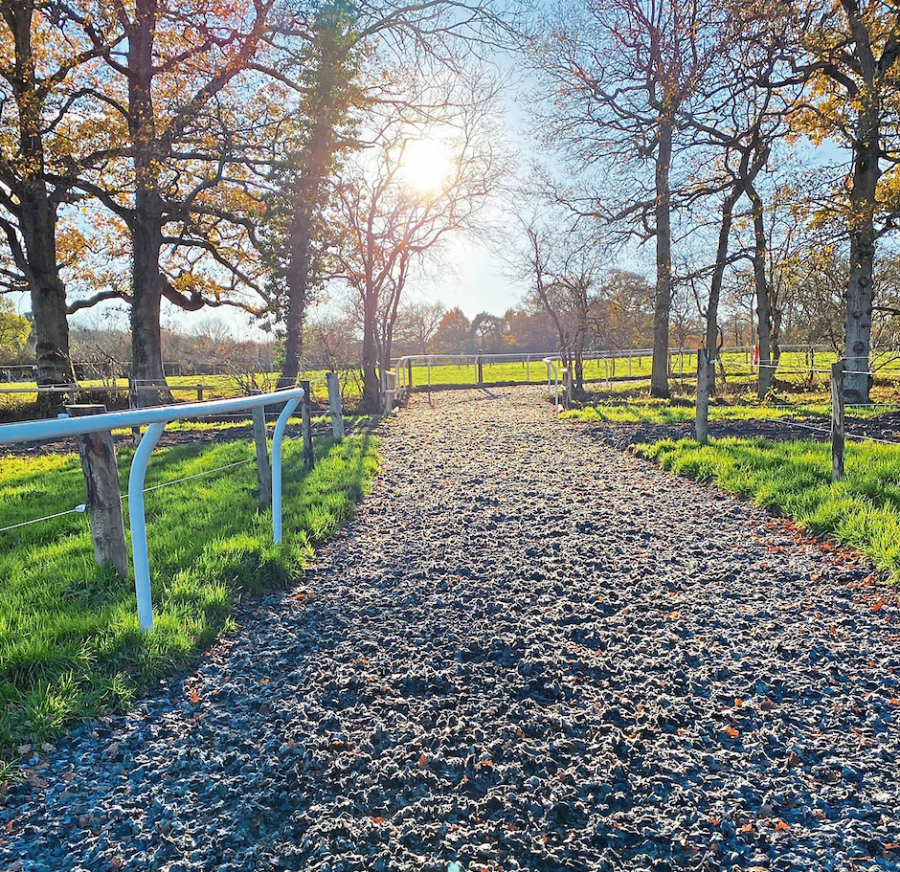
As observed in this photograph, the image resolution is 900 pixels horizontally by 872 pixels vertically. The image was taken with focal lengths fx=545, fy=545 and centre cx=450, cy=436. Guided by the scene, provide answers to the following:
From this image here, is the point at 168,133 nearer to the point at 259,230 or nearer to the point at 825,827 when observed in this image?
Result: the point at 259,230

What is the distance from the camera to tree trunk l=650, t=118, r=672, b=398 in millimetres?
13875

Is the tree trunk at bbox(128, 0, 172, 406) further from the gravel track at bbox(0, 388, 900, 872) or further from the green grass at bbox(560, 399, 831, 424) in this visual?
the gravel track at bbox(0, 388, 900, 872)

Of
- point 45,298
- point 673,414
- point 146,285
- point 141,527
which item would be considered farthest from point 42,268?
point 673,414

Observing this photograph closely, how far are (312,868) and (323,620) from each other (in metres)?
1.66

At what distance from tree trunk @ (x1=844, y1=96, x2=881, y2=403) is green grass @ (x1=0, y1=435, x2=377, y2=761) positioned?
10.8 m

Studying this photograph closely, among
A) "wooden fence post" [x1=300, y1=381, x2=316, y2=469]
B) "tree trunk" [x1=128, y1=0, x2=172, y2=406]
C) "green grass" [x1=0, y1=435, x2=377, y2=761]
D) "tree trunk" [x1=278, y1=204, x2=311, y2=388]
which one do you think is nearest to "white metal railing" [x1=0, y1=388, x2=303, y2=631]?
"green grass" [x1=0, y1=435, x2=377, y2=761]

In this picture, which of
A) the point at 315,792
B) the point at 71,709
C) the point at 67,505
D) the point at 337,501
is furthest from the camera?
the point at 67,505

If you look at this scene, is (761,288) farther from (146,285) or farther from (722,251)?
(146,285)

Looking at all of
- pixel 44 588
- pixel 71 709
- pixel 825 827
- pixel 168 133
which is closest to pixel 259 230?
pixel 168 133

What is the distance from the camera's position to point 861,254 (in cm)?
1193

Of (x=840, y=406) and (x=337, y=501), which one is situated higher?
(x=840, y=406)

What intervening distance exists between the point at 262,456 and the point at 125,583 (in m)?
1.81

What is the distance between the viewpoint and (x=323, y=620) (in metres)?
3.18

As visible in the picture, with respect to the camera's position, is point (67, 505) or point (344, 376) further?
point (344, 376)
